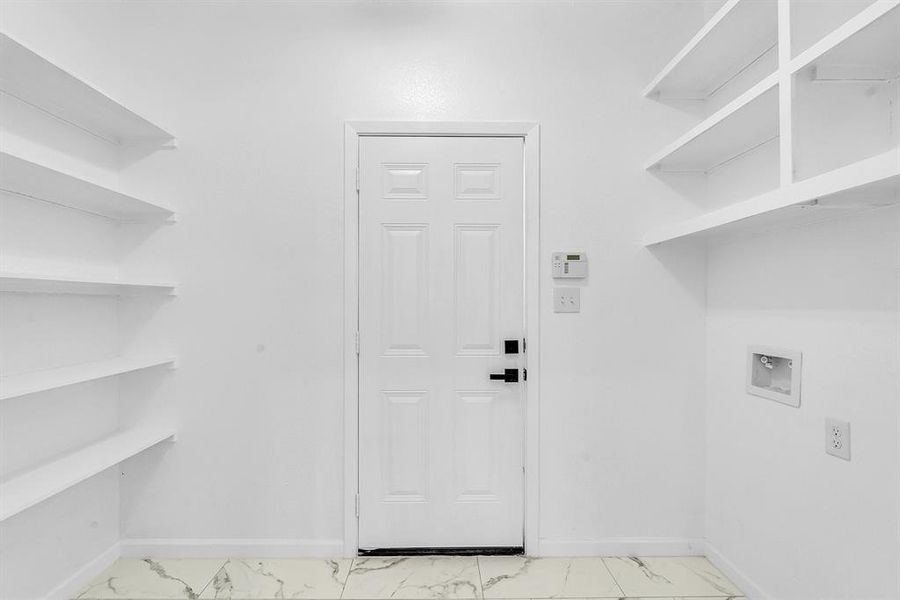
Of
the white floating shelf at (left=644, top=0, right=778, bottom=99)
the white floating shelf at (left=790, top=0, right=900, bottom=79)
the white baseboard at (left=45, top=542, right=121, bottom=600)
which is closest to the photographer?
the white floating shelf at (left=790, top=0, right=900, bottom=79)

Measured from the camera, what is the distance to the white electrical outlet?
1.46 meters

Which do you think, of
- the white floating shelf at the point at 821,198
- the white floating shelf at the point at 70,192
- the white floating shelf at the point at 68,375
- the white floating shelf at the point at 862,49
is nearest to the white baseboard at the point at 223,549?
the white floating shelf at the point at 68,375

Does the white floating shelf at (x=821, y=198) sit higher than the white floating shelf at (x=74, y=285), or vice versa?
the white floating shelf at (x=821, y=198)

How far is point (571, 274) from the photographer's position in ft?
7.11

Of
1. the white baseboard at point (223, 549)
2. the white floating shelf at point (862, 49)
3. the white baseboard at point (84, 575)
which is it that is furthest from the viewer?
the white baseboard at point (223, 549)

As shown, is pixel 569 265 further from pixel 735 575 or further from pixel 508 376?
pixel 735 575

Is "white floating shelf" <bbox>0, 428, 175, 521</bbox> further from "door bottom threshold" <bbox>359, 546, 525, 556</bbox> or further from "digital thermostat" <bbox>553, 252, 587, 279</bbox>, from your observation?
"digital thermostat" <bbox>553, 252, 587, 279</bbox>

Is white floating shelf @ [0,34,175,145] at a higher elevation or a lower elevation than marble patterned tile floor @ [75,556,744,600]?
higher

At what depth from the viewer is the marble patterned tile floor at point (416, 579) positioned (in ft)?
6.17

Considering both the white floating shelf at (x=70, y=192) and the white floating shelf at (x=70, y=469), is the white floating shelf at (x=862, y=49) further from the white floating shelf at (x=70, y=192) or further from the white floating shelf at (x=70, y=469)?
the white floating shelf at (x=70, y=469)

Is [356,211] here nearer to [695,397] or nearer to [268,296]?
[268,296]

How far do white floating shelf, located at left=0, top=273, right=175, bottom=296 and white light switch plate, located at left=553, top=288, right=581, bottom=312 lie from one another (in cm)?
181

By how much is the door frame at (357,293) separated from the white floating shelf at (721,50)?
2.09 feet

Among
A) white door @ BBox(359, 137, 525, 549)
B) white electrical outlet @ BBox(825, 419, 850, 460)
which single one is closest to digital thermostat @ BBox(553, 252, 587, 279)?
white door @ BBox(359, 137, 525, 549)
